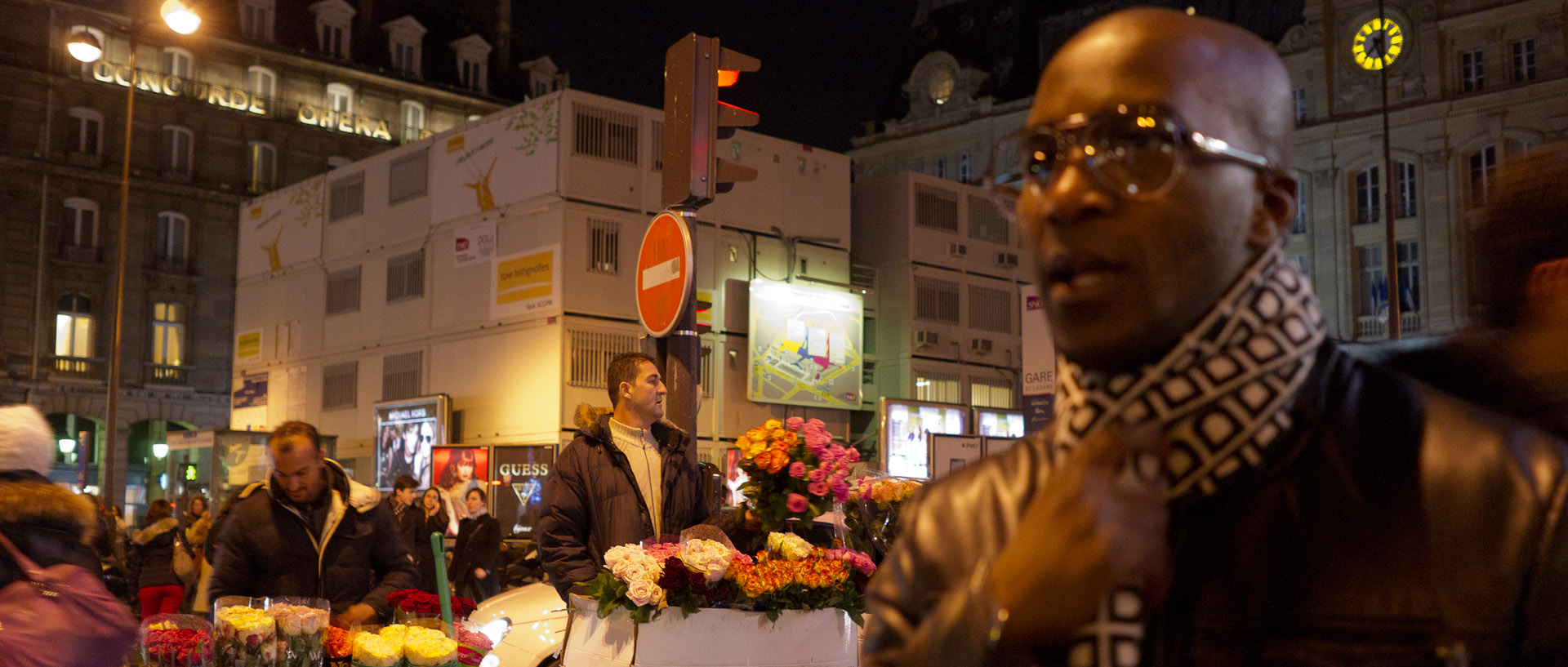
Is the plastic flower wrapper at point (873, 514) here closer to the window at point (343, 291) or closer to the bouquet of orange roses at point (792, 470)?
the bouquet of orange roses at point (792, 470)

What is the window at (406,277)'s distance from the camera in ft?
74.4

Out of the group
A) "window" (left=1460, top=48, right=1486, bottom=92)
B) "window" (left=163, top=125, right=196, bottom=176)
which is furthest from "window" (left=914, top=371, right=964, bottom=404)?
"window" (left=163, top=125, right=196, bottom=176)

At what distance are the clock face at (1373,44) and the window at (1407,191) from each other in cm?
295

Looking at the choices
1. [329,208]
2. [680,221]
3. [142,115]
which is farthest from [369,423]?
[142,115]

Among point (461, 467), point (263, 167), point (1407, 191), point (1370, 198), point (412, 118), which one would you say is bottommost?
point (461, 467)

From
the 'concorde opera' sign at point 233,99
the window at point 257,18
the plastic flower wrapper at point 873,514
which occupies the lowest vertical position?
the plastic flower wrapper at point 873,514

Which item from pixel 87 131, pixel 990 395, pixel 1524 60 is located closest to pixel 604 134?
pixel 990 395

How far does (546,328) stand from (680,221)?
13627mm

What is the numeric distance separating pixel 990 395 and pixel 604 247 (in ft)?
30.7

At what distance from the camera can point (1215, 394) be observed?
109cm

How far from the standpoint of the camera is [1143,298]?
1093 millimetres

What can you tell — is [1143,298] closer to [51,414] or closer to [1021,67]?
[51,414]

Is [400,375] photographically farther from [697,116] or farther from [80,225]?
[80,225]

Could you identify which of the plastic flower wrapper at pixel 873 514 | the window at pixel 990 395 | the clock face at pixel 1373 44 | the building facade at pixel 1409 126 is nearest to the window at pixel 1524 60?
the building facade at pixel 1409 126
